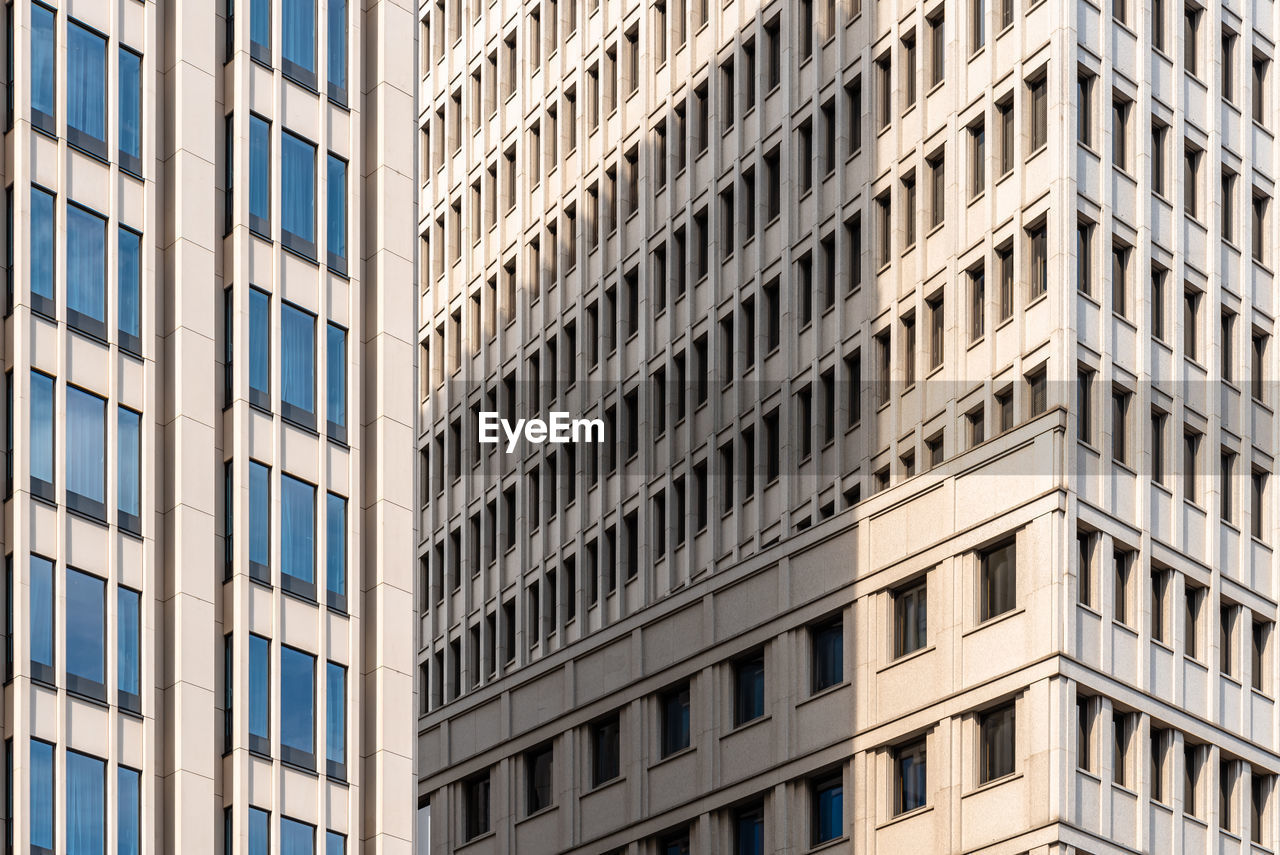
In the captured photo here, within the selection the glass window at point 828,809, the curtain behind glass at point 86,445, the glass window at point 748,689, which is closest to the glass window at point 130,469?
the curtain behind glass at point 86,445

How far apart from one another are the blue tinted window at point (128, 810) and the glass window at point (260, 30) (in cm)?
1531

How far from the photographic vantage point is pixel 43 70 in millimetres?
54938

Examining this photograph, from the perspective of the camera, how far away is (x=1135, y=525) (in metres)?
70.1

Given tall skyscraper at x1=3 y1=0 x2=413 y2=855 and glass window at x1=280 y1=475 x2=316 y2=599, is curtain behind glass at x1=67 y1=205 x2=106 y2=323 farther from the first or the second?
glass window at x1=280 y1=475 x2=316 y2=599

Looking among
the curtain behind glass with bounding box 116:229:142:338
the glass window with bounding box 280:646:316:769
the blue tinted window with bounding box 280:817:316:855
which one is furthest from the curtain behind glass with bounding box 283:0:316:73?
the blue tinted window with bounding box 280:817:316:855

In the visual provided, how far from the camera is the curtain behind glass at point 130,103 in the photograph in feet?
184

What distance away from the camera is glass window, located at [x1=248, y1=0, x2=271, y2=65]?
5862 centimetres

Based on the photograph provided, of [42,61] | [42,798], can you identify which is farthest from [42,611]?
[42,61]

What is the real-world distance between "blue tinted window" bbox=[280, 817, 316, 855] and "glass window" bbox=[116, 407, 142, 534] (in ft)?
20.3

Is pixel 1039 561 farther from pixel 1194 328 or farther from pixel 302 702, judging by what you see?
pixel 302 702

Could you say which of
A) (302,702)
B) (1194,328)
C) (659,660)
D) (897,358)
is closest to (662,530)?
(659,660)

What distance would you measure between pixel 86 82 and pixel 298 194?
5272 mm

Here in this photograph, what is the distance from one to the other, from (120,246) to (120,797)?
423 inches

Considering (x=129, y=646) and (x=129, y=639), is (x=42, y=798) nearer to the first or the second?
(x=129, y=646)
